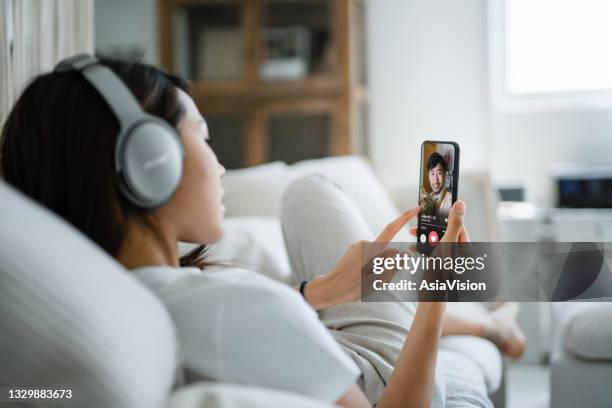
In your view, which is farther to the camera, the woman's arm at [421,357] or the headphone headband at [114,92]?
the woman's arm at [421,357]

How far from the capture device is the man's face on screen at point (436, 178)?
750 millimetres

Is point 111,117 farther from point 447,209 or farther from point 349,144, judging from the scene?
point 349,144

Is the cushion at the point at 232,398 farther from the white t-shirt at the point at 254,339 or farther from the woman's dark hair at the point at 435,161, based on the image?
the woman's dark hair at the point at 435,161

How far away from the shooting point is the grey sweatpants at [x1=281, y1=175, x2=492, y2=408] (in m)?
0.90

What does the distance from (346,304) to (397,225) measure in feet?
0.95

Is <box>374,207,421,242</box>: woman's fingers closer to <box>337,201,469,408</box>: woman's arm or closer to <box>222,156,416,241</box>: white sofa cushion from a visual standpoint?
<box>337,201,469,408</box>: woman's arm

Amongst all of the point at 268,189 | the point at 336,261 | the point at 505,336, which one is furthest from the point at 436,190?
the point at 268,189

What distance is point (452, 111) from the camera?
11.1 ft

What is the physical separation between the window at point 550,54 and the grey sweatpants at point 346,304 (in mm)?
2475

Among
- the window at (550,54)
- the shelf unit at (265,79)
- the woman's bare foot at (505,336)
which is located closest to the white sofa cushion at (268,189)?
the woman's bare foot at (505,336)

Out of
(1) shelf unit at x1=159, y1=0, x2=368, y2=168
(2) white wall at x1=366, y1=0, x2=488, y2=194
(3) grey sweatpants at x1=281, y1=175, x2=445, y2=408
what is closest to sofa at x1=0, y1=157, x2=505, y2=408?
(3) grey sweatpants at x1=281, y1=175, x2=445, y2=408

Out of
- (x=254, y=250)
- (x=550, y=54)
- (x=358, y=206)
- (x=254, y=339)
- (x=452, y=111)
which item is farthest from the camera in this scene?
(x=452, y=111)

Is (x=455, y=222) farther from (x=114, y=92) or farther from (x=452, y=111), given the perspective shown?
(x=452, y=111)

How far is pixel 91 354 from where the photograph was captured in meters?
0.45
